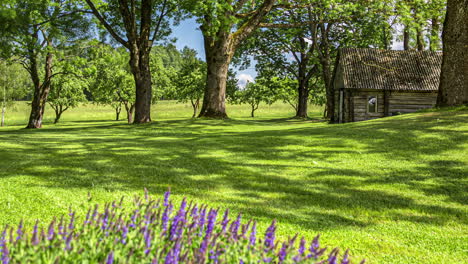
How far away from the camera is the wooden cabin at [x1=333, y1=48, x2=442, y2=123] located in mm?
32875

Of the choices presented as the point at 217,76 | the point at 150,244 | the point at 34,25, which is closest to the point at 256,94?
the point at 217,76

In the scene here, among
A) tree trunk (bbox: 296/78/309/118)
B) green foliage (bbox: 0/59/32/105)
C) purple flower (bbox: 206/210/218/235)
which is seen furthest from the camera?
green foliage (bbox: 0/59/32/105)

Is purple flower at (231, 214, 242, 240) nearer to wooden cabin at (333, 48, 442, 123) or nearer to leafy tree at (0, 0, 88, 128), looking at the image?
leafy tree at (0, 0, 88, 128)

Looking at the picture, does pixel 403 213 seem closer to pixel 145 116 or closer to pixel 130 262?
pixel 130 262


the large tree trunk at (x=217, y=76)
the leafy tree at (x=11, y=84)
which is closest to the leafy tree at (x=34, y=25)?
the large tree trunk at (x=217, y=76)

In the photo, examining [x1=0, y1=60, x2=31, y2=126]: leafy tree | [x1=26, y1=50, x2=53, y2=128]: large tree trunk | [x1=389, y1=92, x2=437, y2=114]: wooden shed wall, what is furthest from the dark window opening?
[x1=0, y1=60, x2=31, y2=126]: leafy tree

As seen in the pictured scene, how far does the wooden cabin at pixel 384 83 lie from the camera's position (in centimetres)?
3288

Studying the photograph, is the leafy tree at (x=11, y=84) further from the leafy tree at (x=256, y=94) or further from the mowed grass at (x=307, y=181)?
the mowed grass at (x=307, y=181)

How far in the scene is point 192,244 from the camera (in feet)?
11.2

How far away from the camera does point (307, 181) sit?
8.97 meters

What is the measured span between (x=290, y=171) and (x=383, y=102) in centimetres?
2697

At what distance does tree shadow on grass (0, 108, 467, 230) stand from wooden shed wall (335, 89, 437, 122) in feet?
60.7

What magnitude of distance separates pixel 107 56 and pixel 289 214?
2136cm

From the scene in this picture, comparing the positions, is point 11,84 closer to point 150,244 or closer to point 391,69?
point 391,69
